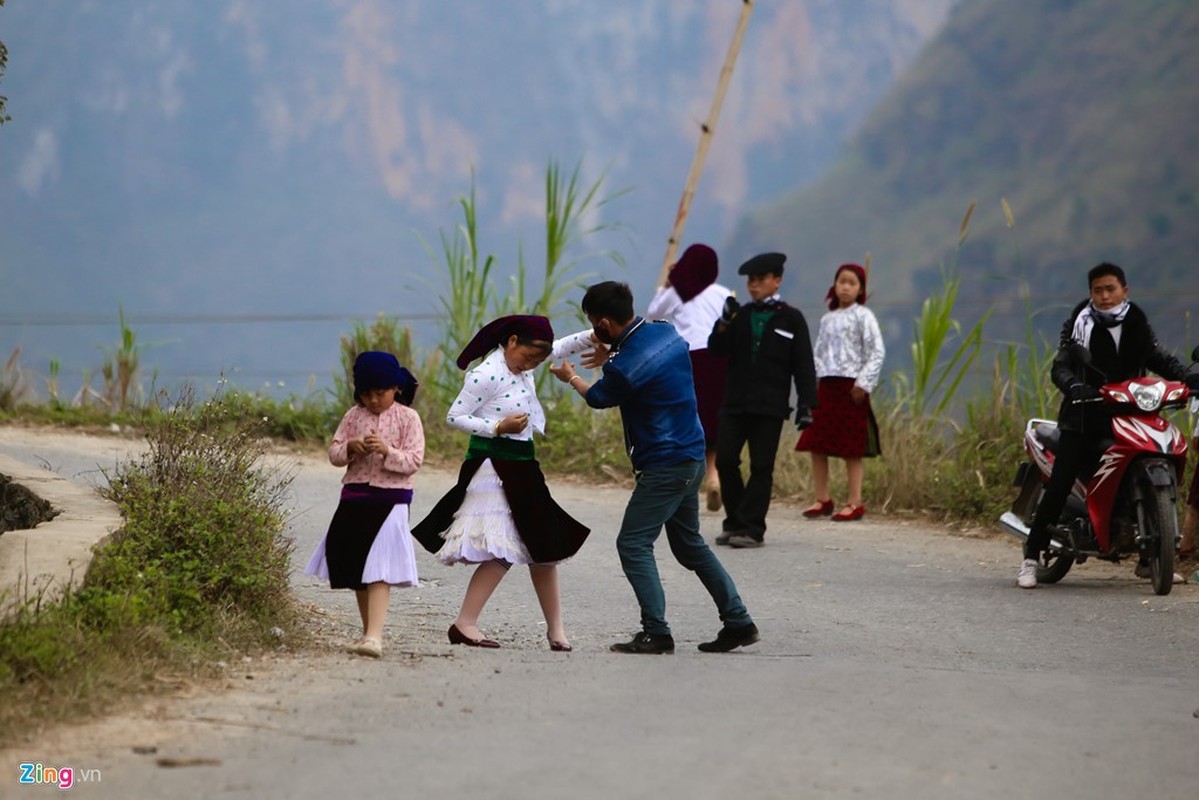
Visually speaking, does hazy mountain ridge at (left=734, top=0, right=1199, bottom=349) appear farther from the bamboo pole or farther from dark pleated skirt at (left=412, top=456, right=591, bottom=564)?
dark pleated skirt at (left=412, top=456, right=591, bottom=564)

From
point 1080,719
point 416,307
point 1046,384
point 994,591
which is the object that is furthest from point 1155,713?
point 416,307

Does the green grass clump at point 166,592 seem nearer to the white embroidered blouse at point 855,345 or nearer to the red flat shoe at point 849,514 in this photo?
the white embroidered blouse at point 855,345

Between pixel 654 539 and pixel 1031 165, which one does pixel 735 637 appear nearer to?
pixel 654 539

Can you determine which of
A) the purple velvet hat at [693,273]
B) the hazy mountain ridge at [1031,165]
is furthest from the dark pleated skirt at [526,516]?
the hazy mountain ridge at [1031,165]

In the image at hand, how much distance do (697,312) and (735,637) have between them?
543cm

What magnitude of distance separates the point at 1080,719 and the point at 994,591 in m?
3.93

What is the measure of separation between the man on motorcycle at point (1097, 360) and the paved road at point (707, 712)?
75 centimetres

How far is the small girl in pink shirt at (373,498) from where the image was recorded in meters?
7.09

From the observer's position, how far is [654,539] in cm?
743

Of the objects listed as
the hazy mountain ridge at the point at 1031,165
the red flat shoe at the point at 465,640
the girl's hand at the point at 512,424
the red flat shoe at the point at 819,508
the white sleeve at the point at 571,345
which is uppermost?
the hazy mountain ridge at the point at 1031,165

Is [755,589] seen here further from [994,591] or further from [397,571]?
[397,571]

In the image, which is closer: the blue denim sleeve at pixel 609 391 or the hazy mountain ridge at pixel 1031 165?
the blue denim sleeve at pixel 609 391

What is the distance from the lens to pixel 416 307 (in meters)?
53.2

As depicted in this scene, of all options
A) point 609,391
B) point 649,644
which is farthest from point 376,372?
point 649,644
